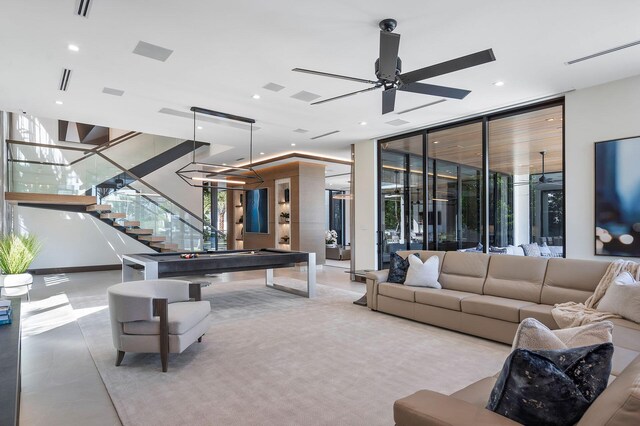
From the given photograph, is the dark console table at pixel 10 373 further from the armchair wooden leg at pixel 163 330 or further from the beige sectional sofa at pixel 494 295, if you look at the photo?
the beige sectional sofa at pixel 494 295

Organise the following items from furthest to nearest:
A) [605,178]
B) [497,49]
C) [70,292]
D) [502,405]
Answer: [70,292]
[605,178]
[497,49]
[502,405]

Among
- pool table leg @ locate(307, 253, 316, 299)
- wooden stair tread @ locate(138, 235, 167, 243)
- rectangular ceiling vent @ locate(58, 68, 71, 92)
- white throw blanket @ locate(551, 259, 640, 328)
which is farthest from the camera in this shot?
wooden stair tread @ locate(138, 235, 167, 243)

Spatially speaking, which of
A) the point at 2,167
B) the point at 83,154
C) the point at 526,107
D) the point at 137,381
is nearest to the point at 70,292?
the point at 2,167

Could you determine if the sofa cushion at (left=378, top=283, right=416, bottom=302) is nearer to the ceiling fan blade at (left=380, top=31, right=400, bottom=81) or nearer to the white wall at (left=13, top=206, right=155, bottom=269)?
the ceiling fan blade at (left=380, top=31, right=400, bottom=81)

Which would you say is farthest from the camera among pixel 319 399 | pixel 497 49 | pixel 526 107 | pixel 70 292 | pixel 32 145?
pixel 32 145

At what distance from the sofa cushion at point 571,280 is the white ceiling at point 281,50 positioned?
233 centimetres

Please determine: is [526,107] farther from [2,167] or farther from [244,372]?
[2,167]

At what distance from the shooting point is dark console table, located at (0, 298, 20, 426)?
76.2 inches

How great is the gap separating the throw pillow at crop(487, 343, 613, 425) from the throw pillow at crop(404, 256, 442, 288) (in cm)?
380

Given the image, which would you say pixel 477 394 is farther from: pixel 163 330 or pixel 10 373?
pixel 10 373

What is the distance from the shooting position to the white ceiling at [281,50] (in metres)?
3.23

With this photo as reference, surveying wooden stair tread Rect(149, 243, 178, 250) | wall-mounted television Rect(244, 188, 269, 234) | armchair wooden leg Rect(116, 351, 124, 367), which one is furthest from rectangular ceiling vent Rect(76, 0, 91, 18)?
wall-mounted television Rect(244, 188, 269, 234)

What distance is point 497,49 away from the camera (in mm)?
3973

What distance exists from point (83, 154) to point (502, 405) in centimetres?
996
